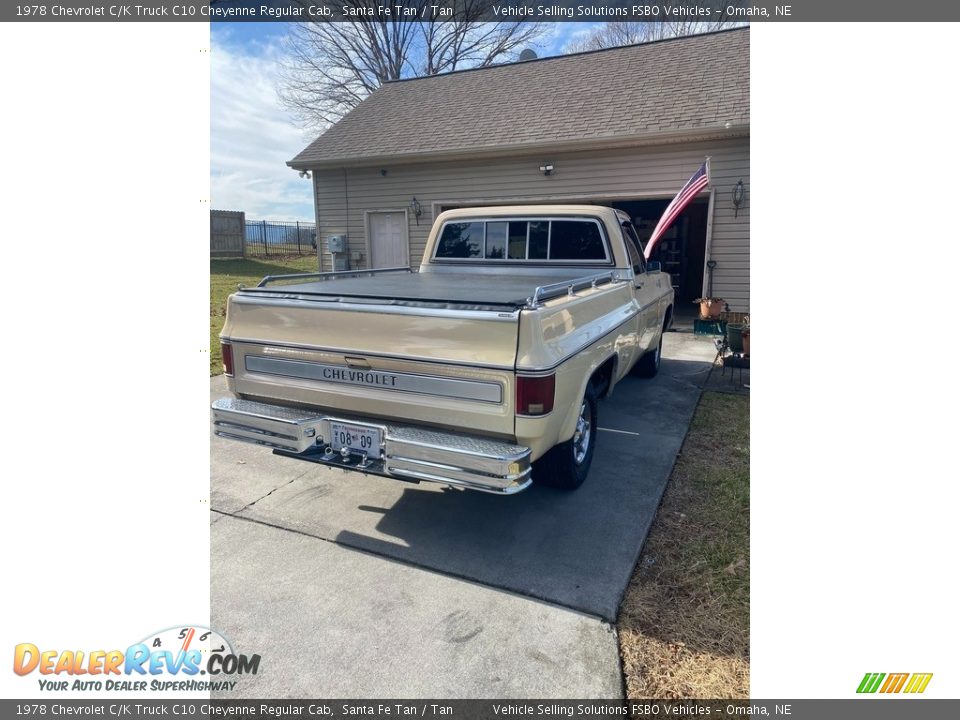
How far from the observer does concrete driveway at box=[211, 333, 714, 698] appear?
2.31 metres

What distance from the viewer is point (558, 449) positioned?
358cm

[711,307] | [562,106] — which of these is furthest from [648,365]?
[562,106]

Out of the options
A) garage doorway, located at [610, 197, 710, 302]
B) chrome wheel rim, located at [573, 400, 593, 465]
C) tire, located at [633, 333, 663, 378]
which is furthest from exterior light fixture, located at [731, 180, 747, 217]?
chrome wheel rim, located at [573, 400, 593, 465]

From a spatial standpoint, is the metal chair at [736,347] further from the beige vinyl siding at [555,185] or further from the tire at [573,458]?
the beige vinyl siding at [555,185]

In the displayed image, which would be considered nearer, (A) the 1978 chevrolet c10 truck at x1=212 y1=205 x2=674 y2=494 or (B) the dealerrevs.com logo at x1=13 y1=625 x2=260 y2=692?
(B) the dealerrevs.com logo at x1=13 y1=625 x2=260 y2=692

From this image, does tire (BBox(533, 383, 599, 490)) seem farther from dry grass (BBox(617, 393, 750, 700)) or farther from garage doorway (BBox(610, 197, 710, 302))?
Result: garage doorway (BBox(610, 197, 710, 302))

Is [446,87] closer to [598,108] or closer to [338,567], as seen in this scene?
[598,108]

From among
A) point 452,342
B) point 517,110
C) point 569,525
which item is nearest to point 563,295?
point 452,342

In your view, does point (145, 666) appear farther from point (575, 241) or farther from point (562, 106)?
point (562, 106)

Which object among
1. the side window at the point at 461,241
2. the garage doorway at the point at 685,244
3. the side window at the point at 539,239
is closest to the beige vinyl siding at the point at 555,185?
the garage doorway at the point at 685,244

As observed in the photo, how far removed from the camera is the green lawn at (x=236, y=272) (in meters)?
11.0

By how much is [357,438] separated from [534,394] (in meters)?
1.03

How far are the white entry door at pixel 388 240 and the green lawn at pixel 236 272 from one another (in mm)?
3502
